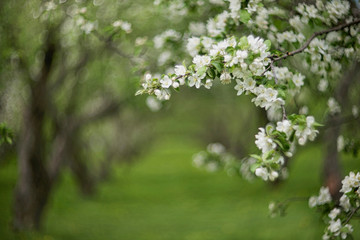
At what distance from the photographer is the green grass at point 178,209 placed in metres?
8.35

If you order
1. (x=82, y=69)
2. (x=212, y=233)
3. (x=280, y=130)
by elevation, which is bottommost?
(x=212, y=233)

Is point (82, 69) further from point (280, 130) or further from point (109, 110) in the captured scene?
point (280, 130)

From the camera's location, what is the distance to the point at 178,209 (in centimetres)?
1141

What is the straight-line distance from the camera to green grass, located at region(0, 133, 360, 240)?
8352 mm

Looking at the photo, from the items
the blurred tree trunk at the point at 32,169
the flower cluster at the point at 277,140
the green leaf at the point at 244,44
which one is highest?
the green leaf at the point at 244,44

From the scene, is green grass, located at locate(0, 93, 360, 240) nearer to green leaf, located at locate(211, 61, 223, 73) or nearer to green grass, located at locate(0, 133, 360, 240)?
green grass, located at locate(0, 133, 360, 240)

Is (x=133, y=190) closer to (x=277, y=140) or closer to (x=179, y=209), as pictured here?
(x=179, y=209)

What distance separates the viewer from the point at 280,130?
2.62 metres

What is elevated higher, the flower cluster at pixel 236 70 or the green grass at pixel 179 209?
the flower cluster at pixel 236 70

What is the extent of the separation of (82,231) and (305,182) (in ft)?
25.9

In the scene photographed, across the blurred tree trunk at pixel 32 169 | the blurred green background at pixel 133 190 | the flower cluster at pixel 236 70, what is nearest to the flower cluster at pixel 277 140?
the flower cluster at pixel 236 70

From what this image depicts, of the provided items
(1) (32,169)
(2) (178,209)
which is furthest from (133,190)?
(1) (32,169)

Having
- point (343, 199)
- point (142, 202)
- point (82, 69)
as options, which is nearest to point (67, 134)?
point (82, 69)

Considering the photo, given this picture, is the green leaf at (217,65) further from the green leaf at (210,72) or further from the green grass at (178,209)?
the green grass at (178,209)
